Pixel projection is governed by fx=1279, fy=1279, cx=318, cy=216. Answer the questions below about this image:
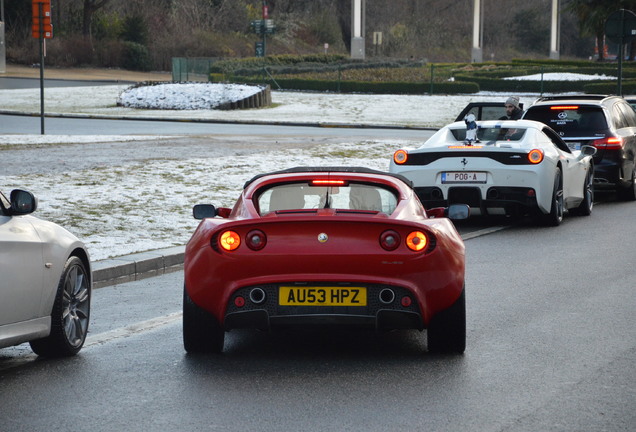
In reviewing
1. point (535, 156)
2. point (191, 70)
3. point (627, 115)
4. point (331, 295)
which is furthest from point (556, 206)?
point (191, 70)

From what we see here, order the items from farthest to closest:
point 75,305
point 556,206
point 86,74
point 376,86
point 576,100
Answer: point 86,74, point 376,86, point 576,100, point 556,206, point 75,305

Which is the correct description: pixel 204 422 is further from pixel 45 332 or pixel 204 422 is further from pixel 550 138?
pixel 550 138

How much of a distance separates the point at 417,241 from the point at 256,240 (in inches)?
36.8

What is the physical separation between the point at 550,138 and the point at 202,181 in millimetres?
5721

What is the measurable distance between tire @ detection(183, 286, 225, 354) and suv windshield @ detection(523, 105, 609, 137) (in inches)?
459

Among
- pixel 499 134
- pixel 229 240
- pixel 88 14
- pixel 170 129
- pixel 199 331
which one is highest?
pixel 88 14

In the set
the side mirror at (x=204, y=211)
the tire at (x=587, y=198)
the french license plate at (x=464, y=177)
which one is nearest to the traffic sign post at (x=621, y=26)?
the tire at (x=587, y=198)

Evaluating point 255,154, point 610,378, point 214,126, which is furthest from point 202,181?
point 214,126

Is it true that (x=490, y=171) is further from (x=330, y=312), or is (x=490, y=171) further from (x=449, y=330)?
(x=330, y=312)

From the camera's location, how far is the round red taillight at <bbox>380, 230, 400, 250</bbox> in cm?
736

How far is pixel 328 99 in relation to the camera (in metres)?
52.4

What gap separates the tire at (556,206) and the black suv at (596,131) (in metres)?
2.86

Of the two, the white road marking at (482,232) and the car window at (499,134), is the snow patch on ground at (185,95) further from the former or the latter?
the white road marking at (482,232)

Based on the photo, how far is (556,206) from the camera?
15492mm
